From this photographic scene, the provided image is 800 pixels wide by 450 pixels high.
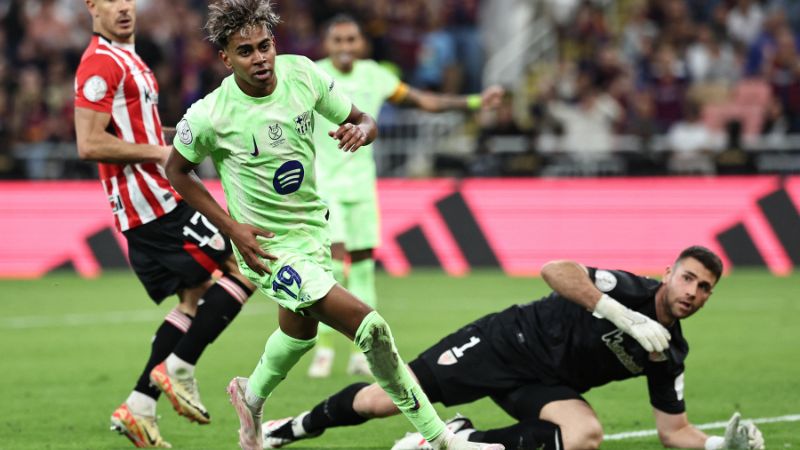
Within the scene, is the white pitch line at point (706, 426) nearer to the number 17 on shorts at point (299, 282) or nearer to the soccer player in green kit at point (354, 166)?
the number 17 on shorts at point (299, 282)

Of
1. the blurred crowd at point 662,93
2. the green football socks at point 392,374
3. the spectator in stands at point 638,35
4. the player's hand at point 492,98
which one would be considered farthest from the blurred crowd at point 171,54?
the green football socks at point 392,374

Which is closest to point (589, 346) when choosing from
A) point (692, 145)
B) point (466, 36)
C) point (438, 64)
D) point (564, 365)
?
point (564, 365)

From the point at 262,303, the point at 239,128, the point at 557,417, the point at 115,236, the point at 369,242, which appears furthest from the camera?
the point at 115,236

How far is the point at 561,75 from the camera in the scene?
22.0m

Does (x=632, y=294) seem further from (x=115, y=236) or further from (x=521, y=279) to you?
(x=115, y=236)

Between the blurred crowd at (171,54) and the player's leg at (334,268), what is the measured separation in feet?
35.9

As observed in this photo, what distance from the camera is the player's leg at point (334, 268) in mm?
10023

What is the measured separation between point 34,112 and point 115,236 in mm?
5559

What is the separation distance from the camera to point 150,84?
7547mm

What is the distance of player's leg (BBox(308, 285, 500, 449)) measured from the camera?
19.6 ft

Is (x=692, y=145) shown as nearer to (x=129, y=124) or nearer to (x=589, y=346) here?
(x=589, y=346)

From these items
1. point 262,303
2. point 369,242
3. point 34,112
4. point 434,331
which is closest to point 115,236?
point 262,303

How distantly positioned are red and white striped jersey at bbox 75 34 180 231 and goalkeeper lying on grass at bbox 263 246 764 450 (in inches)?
57.2

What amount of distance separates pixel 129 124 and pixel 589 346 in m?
2.83
